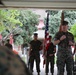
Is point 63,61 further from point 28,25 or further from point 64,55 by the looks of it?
point 28,25

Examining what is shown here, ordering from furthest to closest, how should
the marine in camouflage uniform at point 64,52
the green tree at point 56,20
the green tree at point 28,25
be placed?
the green tree at point 28,25, the green tree at point 56,20, the marine in camouflage uniform at point 64,52

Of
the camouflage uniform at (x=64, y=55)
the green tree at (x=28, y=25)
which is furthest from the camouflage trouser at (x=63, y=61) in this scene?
the green tree at (x=28, y=25)

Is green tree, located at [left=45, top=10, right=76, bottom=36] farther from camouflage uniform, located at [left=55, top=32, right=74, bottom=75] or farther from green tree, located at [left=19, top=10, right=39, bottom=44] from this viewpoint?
camouflage uniform, located at [left=55, top=32, right=74, bottom=75]

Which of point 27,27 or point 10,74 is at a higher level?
point 10,74

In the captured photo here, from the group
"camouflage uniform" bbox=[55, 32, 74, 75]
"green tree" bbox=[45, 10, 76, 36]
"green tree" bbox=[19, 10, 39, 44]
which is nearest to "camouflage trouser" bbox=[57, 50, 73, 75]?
"camouflage uniform" bbox=[55, 32, 74, 75]

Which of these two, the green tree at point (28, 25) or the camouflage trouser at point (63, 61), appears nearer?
the camouflage trouser at point (63, 61)


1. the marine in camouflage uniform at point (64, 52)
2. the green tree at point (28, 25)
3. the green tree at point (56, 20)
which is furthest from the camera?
the green tree at point (28, 25)

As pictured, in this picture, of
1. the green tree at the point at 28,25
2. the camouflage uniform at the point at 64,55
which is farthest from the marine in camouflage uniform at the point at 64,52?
the green tree at the point at 28,25

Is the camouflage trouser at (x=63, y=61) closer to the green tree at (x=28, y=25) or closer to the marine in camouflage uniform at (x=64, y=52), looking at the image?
the marine in camouflage uniform at (x=64, y=52)

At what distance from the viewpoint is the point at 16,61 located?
2.00 feet

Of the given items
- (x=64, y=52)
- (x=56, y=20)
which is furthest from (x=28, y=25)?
(x=64, y=52)

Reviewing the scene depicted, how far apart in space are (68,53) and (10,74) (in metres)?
5.91

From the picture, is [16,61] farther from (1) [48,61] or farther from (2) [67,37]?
(1) [48,61]

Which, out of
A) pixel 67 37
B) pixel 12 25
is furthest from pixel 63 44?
pixel 12 25
